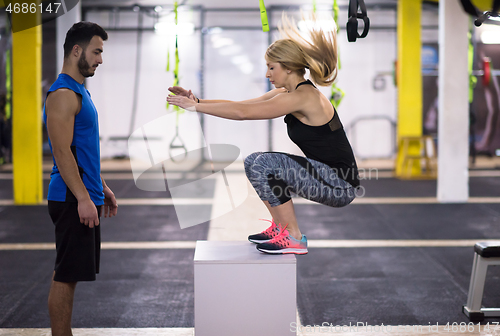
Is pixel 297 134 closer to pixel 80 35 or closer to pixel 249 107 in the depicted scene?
pixel 249 107

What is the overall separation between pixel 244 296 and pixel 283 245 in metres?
0.29

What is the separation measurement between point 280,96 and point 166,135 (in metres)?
9.24

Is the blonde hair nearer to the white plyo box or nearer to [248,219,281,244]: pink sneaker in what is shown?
[248,219,281,244]: pink sneaker

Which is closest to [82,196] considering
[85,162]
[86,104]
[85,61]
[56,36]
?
[85,162]

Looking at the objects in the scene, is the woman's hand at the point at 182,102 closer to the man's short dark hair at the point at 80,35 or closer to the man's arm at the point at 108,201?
the man's short dark hair at the point at 80,35

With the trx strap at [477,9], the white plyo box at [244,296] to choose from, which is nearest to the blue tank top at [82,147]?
the white plyo box at [244,296]

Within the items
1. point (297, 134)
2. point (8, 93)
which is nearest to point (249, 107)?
point (297, 134)

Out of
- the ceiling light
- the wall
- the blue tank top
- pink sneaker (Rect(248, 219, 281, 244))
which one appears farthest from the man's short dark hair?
the wall

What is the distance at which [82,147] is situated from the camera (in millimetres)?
2109

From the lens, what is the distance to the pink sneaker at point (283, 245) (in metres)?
2.19

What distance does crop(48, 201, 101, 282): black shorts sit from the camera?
2.08 metres

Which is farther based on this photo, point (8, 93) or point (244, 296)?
point (8, 93)

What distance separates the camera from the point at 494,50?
36.6 ft

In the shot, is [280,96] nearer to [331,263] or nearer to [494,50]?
[331,263]
